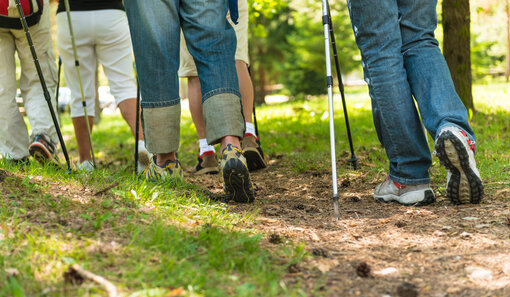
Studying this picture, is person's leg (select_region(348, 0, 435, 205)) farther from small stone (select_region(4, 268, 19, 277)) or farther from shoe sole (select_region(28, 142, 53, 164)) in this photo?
shoe sole (select_region(28, 142, 53, 164))

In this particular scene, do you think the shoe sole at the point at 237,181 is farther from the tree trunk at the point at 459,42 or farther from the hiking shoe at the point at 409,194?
the tree trunk at the point at 459,42

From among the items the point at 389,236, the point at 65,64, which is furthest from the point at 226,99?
the point at 65,64

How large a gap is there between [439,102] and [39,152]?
304 cm

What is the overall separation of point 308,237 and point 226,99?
36.6 inches

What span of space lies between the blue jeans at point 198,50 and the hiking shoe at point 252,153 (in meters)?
1.27

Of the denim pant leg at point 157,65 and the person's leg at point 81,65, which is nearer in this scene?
the denim pant leg at point 157,65

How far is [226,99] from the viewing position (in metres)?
2.75

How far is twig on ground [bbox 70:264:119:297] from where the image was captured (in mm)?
1562

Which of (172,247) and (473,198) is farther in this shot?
(473,198)

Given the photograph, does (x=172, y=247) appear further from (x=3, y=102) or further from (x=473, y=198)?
(x=3, y=102)

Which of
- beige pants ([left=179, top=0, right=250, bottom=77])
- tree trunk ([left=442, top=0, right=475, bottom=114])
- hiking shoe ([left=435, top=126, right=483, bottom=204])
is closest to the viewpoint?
hiking shoe ([left=435, top=126, right=483, bottom=204])

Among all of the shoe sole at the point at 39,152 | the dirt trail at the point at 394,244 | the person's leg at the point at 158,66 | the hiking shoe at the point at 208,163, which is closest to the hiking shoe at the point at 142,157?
the hiking shoe at the point at 208,163

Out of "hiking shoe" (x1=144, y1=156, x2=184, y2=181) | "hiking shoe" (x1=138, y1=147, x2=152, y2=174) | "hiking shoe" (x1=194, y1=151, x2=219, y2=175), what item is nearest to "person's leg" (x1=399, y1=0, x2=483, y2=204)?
"hiking shoe" (x1=144, y1=156, x2=184, y2=181)

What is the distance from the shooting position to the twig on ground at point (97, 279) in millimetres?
1562
